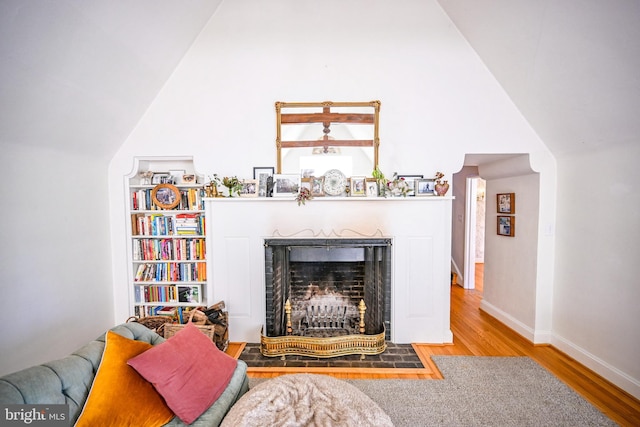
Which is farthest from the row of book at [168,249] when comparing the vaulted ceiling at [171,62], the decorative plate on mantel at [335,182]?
the decorative plate on mantel at [335,182]

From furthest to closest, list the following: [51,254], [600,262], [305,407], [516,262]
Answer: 1. [516,262]
2. [600,262]
3. [51,254]
4. [305,407]

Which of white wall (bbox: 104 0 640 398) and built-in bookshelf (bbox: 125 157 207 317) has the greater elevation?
white wall (bbox: 104 0 640 398)

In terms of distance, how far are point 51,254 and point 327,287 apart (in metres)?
2.52

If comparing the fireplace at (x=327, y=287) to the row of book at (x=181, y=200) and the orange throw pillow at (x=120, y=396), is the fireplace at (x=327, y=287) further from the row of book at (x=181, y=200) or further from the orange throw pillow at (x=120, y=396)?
the orange throw pillow at (x=120, y=396)

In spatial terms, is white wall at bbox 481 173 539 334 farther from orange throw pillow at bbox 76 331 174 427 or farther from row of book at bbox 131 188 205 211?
row of book at bbox 131 188 205 211

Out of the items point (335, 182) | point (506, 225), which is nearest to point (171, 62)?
point (335, 182)

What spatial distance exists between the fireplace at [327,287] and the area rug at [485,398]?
59 centimetres

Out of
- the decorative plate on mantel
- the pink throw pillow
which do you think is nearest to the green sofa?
the pink throw pillow

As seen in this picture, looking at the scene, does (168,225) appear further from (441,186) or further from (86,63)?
(441,186)

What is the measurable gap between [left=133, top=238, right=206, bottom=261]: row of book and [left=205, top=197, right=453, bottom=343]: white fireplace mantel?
0.90ft

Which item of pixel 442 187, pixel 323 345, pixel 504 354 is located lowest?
pixel 504 354

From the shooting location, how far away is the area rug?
1.73 meters

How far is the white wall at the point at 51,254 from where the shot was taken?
6.02 feet

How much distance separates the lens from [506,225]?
313cm
